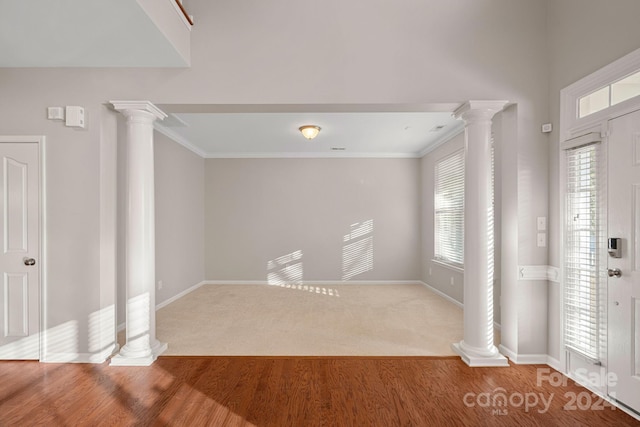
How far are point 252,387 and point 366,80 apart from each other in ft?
9.58

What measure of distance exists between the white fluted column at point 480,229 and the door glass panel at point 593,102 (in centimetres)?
61

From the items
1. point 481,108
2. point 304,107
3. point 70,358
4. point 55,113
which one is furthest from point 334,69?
point 70,358

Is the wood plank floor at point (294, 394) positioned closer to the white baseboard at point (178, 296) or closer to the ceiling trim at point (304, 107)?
the white baseboard at point (178, 296)

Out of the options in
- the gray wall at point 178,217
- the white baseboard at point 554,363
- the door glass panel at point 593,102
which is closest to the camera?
the door glass panel at point 593,102

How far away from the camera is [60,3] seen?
2.34m

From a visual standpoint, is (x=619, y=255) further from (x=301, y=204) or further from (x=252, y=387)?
(x=301, y=204)

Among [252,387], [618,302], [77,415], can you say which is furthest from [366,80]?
[77,415]

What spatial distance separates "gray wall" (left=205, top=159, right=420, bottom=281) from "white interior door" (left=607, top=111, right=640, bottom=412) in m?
4.71

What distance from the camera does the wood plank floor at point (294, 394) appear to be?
7.77 feet

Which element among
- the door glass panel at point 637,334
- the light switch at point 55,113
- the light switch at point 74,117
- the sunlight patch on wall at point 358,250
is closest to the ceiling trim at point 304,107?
the light switch at point 74,117

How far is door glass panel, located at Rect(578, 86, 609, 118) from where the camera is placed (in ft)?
8.78

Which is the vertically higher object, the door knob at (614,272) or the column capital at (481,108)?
the column capital at (481,108)

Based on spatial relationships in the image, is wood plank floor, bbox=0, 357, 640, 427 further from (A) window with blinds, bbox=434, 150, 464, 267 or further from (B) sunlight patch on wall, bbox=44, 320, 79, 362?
(A) window with blinds, bbox=434, 150, 464, 267

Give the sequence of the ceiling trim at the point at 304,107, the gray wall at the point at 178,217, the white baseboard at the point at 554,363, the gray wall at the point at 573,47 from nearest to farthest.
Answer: the gray wall at the point at 573,47, the white baseboard at the point at 554,363, the ceiling trim at the point at 304,107, the gray wall at the point at 178,217
